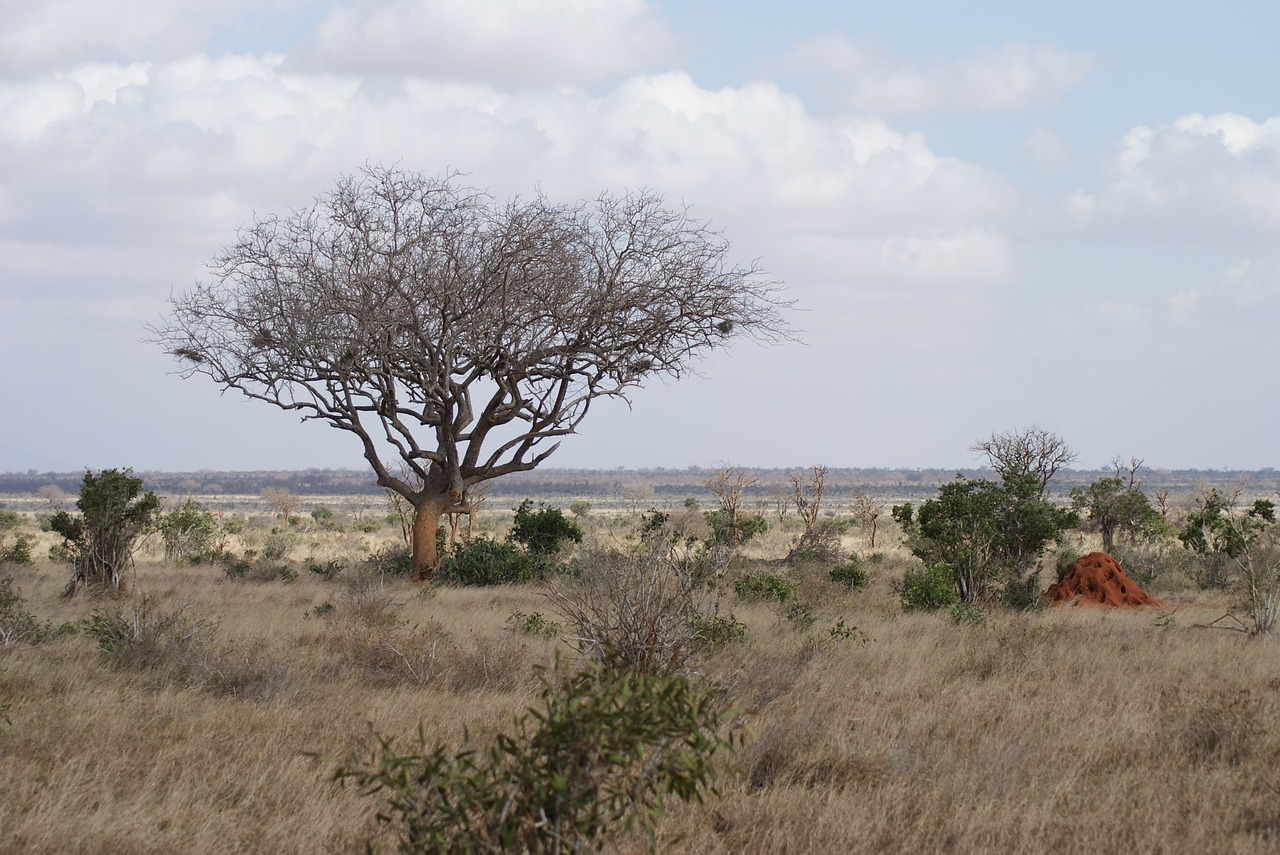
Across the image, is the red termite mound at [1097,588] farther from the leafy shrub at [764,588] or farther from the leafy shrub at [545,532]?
the leafy shrub at [545,532]

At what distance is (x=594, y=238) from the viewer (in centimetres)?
2089

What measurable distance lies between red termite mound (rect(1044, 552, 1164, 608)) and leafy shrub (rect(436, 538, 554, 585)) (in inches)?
349

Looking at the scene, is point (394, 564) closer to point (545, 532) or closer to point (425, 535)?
point (425, 535)

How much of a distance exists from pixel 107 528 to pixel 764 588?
1061 cm

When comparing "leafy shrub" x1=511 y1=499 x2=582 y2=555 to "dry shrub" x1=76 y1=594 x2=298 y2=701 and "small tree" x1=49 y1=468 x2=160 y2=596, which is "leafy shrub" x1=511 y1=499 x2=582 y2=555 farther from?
"dry shrub" x1=76 y1=594 x2=298 y2=701

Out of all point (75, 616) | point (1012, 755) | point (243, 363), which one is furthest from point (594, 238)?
point (1012, 755)

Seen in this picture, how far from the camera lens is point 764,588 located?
1666 centimetres

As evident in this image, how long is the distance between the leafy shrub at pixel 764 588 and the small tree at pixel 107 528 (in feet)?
31.4

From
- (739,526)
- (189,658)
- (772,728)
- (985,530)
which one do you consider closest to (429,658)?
(189,658)

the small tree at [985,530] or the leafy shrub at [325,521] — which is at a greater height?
the small tree at [985,530]

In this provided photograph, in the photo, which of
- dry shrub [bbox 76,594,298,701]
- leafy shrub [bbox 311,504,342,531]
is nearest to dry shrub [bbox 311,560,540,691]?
dry shrub [bbox 76,594,298,701]

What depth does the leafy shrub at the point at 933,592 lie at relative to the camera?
1570 centimetres

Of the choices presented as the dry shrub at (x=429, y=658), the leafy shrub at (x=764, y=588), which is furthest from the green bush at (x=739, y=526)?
the dry shrub at (x=429, y=658)

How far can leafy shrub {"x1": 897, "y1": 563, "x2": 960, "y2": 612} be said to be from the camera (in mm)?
15695
